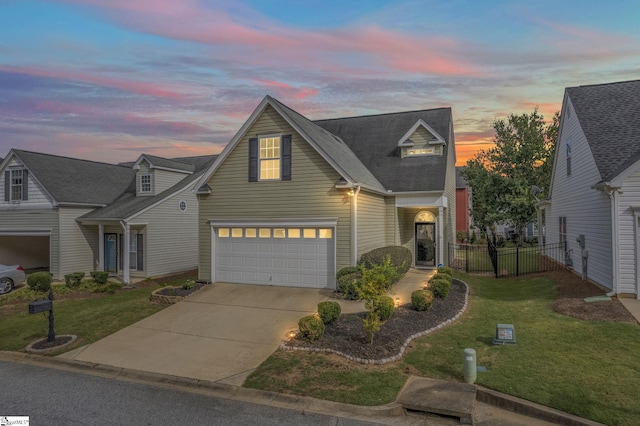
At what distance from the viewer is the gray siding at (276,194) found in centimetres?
1480

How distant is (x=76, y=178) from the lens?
23.4 metres

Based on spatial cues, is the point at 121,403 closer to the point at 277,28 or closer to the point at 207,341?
the point at 207,341

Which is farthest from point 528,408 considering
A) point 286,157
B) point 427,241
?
point 427,241

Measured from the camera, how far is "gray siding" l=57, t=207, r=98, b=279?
20672 mm

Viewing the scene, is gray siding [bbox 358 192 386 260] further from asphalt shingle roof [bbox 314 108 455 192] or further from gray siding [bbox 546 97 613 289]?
gray siding [bbox 546 97 613 289]

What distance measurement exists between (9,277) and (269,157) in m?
14.1

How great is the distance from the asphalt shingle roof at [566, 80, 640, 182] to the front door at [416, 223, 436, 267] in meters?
7.87

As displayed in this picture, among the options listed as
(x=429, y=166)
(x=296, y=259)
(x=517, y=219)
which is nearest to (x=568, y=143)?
(x=429, y=166)

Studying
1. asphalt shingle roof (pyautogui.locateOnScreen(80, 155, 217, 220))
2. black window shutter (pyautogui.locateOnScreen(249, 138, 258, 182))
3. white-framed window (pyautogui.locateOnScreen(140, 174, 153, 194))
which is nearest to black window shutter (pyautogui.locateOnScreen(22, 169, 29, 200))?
asphalt shingle roof (pyautogui.locateOnScreen(80, 155, 217, 220))

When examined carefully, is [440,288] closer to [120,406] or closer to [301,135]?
[301,135]

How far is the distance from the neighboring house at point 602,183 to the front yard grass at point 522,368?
384 centimetres

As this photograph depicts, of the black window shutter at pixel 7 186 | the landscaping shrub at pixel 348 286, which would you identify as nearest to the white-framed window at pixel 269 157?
the landscaping shrub at pixel 348 286

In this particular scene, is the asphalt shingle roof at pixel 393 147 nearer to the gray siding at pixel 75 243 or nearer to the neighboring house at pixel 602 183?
the neighboring house at pixel 602 183

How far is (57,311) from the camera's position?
44.9 feet
